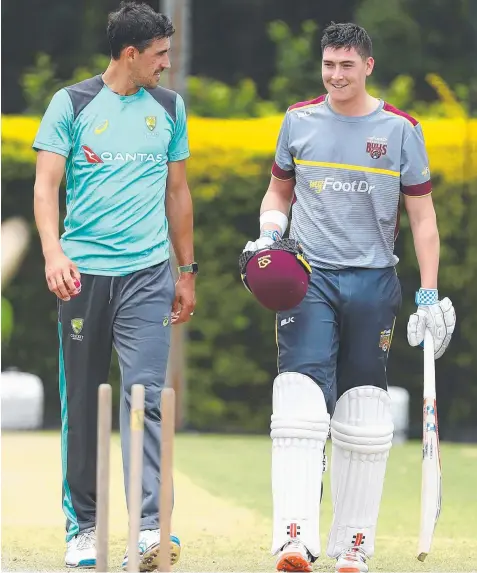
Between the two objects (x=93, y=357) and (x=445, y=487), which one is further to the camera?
(x=445, y=487)

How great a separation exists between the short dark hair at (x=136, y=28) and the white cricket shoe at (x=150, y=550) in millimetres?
1714

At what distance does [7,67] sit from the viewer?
11711 millimetres

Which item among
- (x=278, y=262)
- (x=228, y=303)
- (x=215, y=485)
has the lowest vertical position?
(x=215, y=485)

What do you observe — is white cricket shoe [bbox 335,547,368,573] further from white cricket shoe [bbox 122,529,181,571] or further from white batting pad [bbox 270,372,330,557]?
white cricket shoe [bbox 122,529,181,571]

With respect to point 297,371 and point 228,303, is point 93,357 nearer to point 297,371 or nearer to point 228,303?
point 297,371

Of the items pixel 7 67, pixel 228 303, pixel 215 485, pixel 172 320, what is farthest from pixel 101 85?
pixel 7 67

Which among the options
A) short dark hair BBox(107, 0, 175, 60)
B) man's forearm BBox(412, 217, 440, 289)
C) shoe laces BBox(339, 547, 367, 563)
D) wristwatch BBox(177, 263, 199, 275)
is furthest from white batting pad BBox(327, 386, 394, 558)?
short dark hair BBox(107, 0, 175, 60)

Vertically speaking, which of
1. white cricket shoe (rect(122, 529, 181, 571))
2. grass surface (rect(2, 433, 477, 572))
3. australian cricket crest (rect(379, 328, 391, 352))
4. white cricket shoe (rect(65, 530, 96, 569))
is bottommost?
grass surface (rect(2, 433, 477, 572))

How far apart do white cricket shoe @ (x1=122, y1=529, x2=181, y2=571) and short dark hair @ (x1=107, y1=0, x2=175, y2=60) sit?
5.62 feet

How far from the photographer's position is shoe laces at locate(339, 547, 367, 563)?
18.8 ft

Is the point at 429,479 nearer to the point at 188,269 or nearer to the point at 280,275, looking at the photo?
the point at 280,275

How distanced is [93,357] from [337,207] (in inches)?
40.8

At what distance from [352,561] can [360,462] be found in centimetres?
35

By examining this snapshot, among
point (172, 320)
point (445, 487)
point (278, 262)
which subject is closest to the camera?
point (278, 262)
